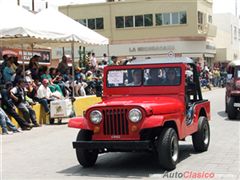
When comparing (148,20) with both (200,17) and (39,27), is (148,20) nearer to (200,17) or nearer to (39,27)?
(200,17)

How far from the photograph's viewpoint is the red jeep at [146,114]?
803cm

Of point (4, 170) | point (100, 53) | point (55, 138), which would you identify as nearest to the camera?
point (4, 170)

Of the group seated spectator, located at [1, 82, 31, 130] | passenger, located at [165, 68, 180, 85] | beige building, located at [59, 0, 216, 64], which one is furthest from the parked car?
beige building, located at [59, 0, 216, 64]

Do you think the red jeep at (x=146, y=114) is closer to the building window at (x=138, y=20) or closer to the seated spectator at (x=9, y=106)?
the seated spectator at (x=9, y=106)

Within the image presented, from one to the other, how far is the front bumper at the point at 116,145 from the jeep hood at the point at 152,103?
52 cm

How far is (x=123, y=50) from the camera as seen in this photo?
57938mm

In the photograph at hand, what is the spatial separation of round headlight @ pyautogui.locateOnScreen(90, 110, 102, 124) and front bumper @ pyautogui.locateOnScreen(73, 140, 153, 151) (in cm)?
35

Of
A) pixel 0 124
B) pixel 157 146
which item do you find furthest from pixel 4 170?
pixel 0 124

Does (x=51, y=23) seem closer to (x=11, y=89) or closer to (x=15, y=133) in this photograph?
(x=11, y=89)

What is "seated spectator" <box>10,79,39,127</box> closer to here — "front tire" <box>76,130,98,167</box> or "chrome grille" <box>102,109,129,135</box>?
"front tire" <box>76,130,98,167</box>

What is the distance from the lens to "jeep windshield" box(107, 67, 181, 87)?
9289mm

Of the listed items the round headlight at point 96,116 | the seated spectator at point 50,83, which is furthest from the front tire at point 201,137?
the seated spectator at point 50,83

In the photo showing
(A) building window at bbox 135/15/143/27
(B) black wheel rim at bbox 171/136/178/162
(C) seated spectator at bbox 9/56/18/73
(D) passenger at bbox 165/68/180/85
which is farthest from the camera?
(A) building window at bbox 135/15/143/27

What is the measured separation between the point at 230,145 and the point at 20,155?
4345 millimetres
